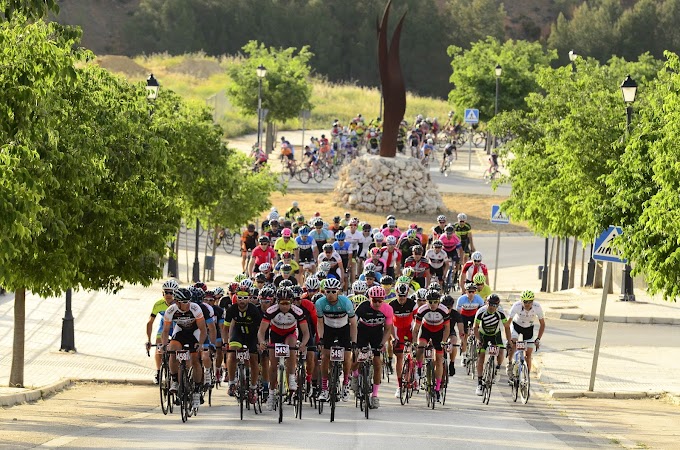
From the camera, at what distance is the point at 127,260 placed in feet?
72.8

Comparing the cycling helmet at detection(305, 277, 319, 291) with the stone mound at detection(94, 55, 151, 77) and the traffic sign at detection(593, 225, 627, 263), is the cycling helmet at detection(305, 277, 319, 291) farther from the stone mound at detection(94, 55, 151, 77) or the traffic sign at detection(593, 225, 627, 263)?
the stone mound at detection(94, 55, 151, 77)

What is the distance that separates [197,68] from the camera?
97.6 m

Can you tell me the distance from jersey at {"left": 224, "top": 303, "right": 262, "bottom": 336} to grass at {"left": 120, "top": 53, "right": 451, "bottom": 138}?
61944 millimetres

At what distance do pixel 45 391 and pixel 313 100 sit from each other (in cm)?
7193

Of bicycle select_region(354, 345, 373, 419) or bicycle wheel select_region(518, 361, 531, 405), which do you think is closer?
bicycle select_region(354, 345, 373, 419)

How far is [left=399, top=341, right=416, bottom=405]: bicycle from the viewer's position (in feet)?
64.8

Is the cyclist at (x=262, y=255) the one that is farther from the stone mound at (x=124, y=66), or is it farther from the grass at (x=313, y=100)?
the stone mound at (x=124, y=66)

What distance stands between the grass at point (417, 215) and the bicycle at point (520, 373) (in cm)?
2880

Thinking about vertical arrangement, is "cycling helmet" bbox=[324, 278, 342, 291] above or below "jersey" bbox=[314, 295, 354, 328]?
above

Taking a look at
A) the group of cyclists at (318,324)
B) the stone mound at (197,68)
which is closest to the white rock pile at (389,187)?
the group of cyclists at (318,324)

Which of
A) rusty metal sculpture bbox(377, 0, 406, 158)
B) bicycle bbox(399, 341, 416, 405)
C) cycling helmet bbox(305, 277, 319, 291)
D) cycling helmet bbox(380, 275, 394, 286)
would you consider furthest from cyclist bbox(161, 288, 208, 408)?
rusty metal sculpture bbox(377, 0, 406, 158)

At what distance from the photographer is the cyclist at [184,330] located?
1742 centimetres

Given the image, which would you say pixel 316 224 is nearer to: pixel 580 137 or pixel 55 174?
pixel 580 137

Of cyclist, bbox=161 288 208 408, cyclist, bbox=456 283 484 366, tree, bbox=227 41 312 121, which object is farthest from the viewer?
tree, bbox=227 41 312 121
